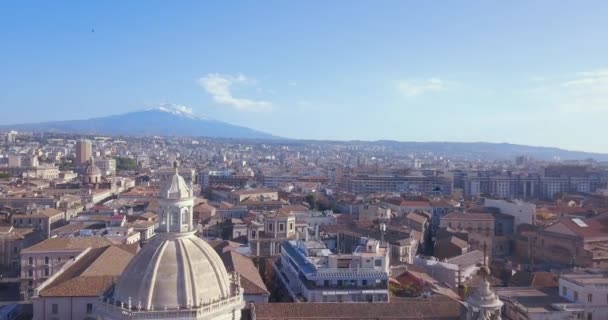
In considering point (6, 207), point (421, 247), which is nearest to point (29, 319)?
point (421, 247)

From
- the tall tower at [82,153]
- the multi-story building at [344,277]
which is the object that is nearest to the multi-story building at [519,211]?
the multi-story building at [344,277]

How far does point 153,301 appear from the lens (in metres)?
20.5

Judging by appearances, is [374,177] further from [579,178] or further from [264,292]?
[264,292]

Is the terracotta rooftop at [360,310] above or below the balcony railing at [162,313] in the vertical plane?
below

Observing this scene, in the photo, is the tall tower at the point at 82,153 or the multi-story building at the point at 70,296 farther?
the tall tower at the point at 82,153

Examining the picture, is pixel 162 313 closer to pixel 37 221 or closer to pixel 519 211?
pixel 37 221

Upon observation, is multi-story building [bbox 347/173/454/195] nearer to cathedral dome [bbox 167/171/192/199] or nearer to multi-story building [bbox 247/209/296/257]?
multi-story building [bbox 247/209/296/257]

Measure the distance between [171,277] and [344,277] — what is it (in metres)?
15.0

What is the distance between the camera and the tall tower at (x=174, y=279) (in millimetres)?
20422

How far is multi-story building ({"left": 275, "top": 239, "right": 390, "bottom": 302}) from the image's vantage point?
33.5 meters

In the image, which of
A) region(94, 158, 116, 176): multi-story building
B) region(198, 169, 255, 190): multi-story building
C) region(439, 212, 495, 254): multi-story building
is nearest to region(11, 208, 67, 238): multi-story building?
region(439, 212, 495, 254): multi-story building

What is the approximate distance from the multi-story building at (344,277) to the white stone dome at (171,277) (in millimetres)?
12499

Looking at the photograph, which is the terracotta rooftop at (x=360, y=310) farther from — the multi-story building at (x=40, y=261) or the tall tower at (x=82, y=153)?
the tall tower at (x=82, y=153)

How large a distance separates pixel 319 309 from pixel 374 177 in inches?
3960
